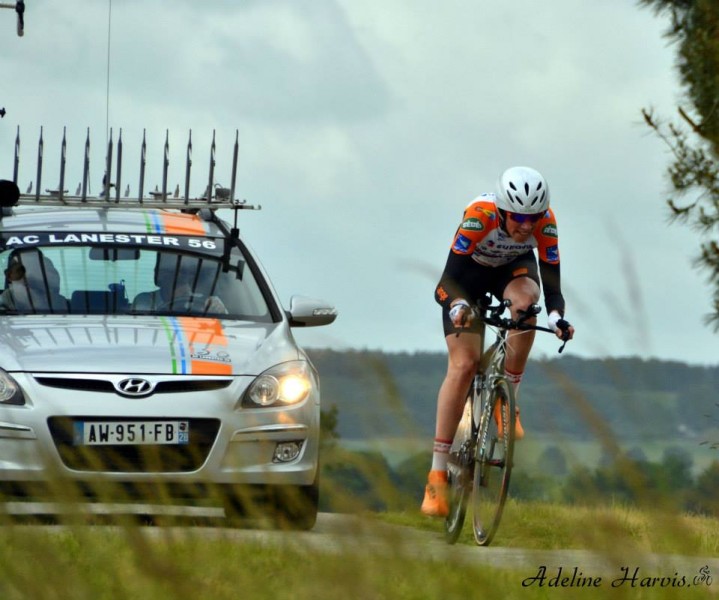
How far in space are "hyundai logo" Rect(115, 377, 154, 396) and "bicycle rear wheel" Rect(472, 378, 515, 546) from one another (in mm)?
1721

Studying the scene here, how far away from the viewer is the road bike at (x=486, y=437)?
7.45m

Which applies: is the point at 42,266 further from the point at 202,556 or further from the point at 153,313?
the point at 202,556

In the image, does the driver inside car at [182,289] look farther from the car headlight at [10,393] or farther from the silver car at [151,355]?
the car headlight at [10,393]

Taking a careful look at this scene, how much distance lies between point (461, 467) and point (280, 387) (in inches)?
40.8

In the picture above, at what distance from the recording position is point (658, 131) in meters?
10.3

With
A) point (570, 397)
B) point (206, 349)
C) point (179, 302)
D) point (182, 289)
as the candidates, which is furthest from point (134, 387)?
point (570, 397)

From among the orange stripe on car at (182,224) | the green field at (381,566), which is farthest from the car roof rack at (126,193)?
the green field at (381,566)

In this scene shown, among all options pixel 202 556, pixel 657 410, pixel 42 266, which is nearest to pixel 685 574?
pixel 657 410

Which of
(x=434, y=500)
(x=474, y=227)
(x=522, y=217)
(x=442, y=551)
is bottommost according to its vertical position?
(x=474, y=227)

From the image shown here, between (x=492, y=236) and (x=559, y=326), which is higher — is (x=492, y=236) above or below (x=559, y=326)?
above

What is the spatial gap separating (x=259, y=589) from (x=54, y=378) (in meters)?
4.20

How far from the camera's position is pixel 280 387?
26.1ft

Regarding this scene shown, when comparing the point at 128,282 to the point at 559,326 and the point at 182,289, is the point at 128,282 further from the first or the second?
the point at 559,326

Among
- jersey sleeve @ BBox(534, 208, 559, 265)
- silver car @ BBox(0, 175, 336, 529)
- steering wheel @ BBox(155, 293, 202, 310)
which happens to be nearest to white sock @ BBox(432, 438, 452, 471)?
silver car @ BBox(0, 175, 336, 529)
